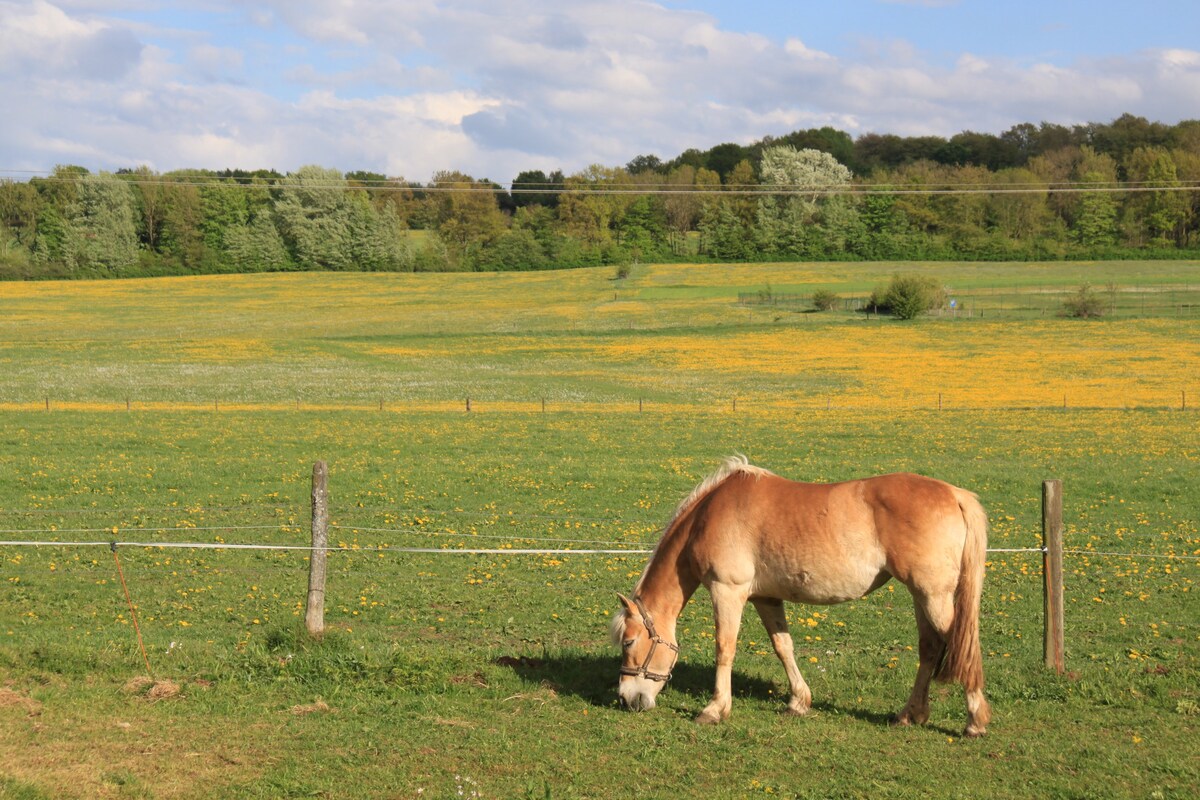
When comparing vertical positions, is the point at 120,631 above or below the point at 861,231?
below

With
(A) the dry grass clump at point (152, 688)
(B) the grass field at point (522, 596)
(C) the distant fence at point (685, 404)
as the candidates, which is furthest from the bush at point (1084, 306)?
(A) the dry grass clump at point (152, 688)

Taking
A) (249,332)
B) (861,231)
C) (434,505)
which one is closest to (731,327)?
(249,332)

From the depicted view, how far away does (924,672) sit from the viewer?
27.7 ft

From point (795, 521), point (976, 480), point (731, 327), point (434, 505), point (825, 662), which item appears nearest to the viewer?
point (795, 521)

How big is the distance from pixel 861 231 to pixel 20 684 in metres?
107

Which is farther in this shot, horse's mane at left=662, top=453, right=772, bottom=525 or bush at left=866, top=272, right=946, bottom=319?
bush at left=866, top=272, right=946, bottom=319

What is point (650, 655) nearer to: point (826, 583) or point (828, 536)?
point (826, 583)

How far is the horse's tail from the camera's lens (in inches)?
325

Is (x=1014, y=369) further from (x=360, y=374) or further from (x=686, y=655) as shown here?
(x=686, y=655)

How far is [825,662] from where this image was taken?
10484 mm

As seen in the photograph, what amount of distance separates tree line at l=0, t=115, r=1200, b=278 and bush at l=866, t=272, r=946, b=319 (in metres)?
29.9

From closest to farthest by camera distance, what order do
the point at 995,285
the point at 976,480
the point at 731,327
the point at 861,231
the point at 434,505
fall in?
A: 1. the point at 434,505
2. the point at 976,480
3. the point at 731,327
4. the point at 995,285
5. the point at 861,231

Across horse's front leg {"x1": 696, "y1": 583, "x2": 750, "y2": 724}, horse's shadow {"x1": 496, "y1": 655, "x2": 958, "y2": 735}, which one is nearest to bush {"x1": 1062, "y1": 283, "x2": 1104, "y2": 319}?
horse's shadow {"x1": 496, "y1": 655, "x2": 958, "y2": 735}

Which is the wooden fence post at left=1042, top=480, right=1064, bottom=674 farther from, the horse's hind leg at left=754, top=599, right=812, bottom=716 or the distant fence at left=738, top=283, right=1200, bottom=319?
the distant fence at left=738, top=283, right=1200, bottom=319
